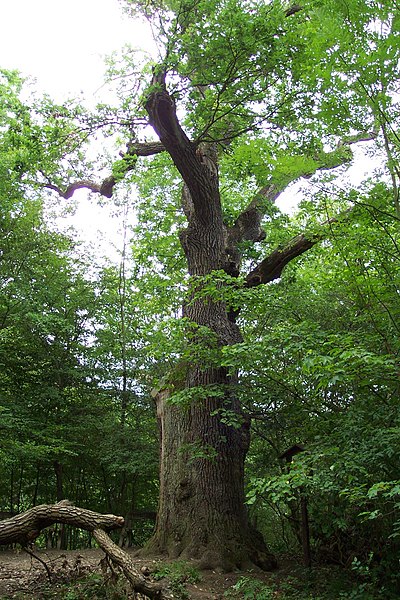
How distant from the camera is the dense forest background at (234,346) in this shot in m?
4.36

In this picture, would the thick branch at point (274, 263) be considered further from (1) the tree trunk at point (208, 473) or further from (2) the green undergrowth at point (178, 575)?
(2) the green undergrowth at point (178, 575)

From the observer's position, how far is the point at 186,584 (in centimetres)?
566

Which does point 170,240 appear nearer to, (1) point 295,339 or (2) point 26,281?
(2) point 26,281


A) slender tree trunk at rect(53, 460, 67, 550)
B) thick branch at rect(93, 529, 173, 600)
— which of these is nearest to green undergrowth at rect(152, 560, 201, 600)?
thick branch at rect(93, 529, 173, 600)

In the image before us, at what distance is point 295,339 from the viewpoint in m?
5.11

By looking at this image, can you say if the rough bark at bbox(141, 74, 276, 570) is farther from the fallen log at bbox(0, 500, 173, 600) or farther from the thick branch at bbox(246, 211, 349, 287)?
the fallen log at bbox(0, 500, 173, 600)

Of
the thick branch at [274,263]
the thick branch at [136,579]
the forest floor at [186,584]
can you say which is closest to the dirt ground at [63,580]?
the forest floor at [186,584]

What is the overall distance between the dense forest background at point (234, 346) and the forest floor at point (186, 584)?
1.82ft

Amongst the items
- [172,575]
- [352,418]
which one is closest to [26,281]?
[172,575]

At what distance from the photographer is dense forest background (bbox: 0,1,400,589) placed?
4363mm

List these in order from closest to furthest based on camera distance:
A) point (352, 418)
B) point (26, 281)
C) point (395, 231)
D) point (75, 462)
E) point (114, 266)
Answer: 1. point (395, 231)
2. point (352, 418)
3. point (26, 281)
4. point (75, 462)
5. point (114, 266)

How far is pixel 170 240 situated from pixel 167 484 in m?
5.35

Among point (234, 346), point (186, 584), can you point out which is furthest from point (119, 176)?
point (186, 584)

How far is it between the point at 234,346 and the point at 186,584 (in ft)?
9.21
